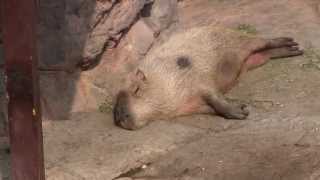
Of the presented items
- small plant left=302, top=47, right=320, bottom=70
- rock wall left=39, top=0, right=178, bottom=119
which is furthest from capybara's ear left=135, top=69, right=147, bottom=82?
small plant left=302, top=47, right=320, bottom=70

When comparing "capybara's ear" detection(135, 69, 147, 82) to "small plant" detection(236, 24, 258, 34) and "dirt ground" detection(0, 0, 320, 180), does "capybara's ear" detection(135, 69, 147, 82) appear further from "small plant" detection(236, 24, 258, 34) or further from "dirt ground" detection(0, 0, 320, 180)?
"small plant" detection(236, 24, 258, 34)

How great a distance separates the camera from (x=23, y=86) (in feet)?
11.9

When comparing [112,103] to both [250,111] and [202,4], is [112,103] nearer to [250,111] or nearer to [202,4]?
[250,111]

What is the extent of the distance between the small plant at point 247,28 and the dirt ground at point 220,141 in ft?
1.81

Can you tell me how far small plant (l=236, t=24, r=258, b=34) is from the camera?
679 centimetres

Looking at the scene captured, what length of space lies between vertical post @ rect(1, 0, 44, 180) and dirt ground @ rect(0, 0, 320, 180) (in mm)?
739

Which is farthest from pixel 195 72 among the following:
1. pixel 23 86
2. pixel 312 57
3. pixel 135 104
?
pixel 23 86

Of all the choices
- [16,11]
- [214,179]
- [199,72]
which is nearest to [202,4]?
[199,72]

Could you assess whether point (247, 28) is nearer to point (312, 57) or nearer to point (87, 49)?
point (312, 57)

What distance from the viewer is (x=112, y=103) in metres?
5.66

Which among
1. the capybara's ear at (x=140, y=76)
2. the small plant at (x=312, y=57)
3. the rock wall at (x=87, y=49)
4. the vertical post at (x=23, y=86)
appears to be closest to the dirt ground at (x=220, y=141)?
the small plant at (x=312, y=57)

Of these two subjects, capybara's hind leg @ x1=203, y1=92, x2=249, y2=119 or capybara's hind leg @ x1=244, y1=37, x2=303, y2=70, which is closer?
capybara's hind leg @ x1=203, y1=92, x2=249, y2=119

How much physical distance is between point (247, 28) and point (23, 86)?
11.9ft

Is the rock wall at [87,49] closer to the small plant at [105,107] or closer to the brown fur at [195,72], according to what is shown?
the small plant at [105,107]
